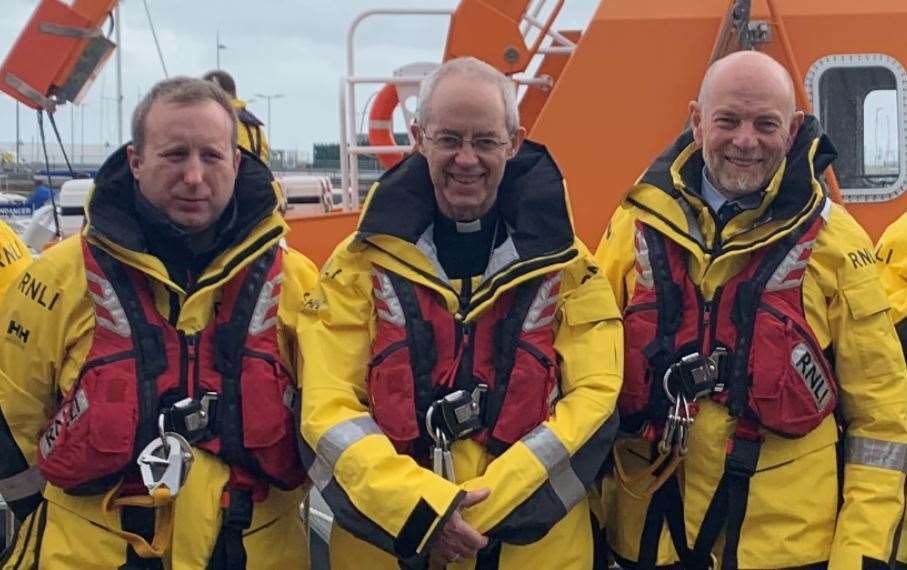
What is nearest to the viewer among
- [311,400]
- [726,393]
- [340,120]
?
[311,400]

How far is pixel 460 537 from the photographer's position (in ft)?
7.39

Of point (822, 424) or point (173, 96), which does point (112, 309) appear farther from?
point (822, 424)

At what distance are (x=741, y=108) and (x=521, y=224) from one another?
624 mm

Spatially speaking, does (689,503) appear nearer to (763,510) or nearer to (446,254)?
(763,510)

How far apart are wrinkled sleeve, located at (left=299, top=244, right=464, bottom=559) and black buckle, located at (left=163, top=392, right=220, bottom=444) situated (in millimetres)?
246

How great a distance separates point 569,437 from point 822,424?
703mm

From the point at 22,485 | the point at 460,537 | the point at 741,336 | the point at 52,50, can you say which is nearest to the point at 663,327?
the point at 741,336

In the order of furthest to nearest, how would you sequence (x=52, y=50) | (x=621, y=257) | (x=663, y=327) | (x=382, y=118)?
1. (x=382, y=118)
2. (x=52, y=50)
3. (x=621, y=257)
4. (x=663, y=327)

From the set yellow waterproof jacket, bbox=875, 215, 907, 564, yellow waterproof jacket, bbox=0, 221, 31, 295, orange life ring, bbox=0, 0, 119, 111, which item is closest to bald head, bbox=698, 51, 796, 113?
yellow waterproof jacket, bbox=875, 215, 907, 564

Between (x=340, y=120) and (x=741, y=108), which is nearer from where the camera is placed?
(x=741, y=108)

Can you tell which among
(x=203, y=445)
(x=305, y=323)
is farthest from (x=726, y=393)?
(x=203, y=445)

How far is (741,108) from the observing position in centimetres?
258

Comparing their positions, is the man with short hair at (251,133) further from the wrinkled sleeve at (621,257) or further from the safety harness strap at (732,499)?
the safety harness strap at (732,499)

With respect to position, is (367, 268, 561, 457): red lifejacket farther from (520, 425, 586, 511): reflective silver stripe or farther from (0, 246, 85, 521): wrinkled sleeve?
(0, 246, 85, 521): wrinkled sleeve
